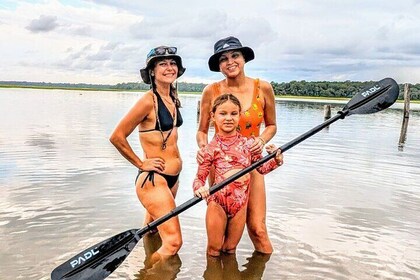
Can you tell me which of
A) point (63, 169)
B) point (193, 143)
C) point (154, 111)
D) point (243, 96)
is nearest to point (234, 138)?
point (243, 96)

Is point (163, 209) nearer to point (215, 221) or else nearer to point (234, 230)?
point (215, 221)

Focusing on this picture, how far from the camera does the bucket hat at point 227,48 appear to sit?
4.83 meters

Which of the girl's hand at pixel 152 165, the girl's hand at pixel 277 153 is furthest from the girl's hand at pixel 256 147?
the girl's hand at pixel 152 165

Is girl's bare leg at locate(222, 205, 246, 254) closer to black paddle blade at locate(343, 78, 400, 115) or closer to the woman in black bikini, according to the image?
the woman in black bikini

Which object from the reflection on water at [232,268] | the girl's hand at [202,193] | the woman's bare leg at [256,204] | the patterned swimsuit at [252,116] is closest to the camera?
the girl's hand at [202,193]

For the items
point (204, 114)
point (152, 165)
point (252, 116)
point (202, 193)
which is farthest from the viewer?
point (204, 114)

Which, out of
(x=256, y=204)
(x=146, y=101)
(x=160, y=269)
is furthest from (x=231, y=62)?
(x=160, y=269)

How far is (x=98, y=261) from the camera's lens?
14.6ft

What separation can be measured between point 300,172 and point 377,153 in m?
5.83

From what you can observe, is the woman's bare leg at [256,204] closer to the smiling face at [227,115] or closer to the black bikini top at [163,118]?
the smiling face at [227,115]

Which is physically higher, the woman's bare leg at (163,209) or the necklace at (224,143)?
the necklace at (224,143)

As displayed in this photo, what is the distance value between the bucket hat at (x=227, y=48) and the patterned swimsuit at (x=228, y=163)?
887 millimetres

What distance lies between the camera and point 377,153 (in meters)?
15.9

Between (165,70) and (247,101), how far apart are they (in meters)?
1.02
